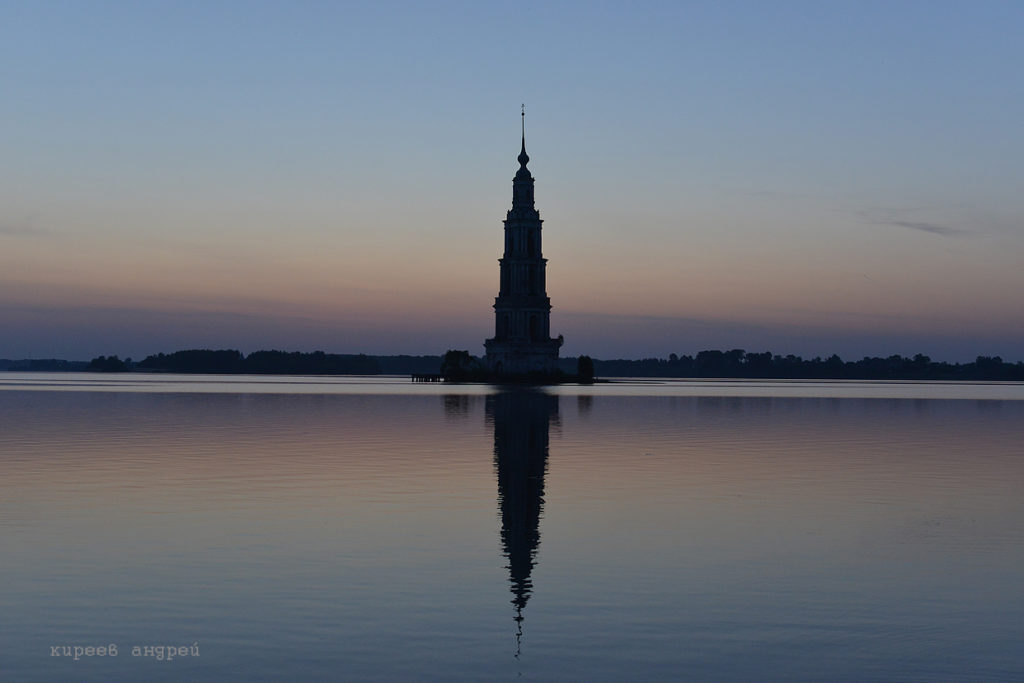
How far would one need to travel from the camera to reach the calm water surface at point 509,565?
49.6ft

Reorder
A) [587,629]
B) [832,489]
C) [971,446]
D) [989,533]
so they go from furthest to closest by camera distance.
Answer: [971,446] → [832,489] → [989,533] → [587,629]

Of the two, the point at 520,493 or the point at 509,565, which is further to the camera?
the point at 520,493

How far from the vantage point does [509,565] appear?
21469 millimetres

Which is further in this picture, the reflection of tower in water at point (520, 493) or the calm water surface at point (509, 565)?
the reflection of tower in water at point (520, 493)

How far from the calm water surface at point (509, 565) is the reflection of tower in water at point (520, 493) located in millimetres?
111

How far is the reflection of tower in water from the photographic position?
20719 mm

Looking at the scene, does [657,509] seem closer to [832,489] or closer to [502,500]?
[502,500]

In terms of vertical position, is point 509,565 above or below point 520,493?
below

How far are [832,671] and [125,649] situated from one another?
9.19 metres

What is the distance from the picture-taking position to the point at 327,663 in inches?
579

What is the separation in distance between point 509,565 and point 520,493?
10942 millimetres

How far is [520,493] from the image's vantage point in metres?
32.4

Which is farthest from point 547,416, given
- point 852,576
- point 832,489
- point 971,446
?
point 852,576

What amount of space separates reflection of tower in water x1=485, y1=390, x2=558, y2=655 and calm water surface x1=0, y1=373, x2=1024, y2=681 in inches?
4.4
